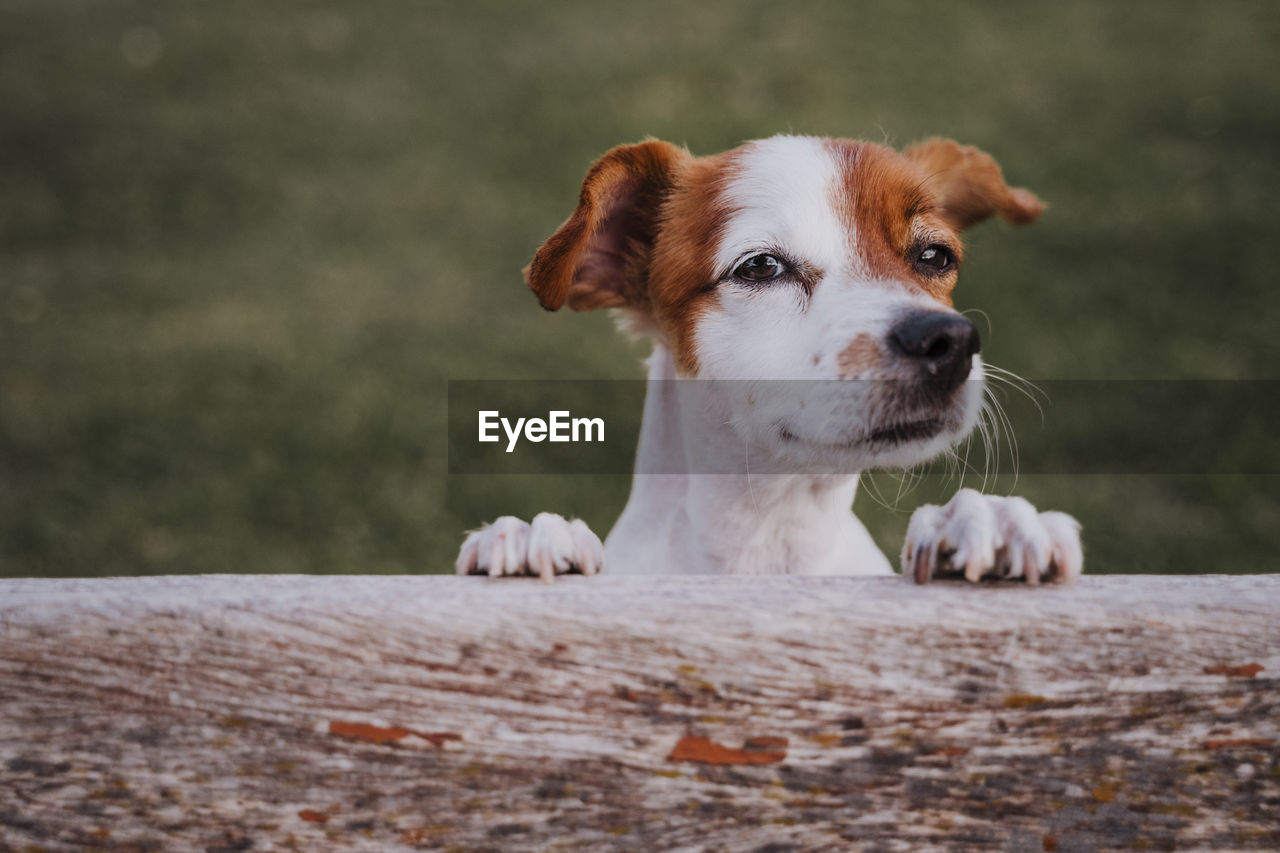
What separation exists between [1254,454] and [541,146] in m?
6.12

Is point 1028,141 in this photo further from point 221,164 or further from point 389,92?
point 221,164

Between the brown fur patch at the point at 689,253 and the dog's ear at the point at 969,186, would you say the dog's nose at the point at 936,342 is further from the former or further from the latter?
the dog's ear at the point at 969,186

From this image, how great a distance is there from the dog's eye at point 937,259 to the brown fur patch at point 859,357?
467 mm

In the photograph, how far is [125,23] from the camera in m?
12.4

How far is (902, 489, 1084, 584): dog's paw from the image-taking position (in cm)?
154

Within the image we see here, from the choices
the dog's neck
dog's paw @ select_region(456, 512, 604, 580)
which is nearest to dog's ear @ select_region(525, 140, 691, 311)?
the dog's neck

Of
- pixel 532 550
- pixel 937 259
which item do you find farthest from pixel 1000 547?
pixel 937 259

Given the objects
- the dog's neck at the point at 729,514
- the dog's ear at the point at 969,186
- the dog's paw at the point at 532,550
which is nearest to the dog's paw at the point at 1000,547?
the dog's paw at the point at 532,550

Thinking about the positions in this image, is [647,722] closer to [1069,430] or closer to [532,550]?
[532,550]

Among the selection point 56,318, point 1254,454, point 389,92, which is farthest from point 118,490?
point 389,92

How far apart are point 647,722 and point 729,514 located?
1.00 meters

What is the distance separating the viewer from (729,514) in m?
2.40

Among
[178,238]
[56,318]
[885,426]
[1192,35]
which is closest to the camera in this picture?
[885,426]

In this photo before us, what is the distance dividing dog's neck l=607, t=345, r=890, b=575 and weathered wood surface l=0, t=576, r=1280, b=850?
91 centimetres
